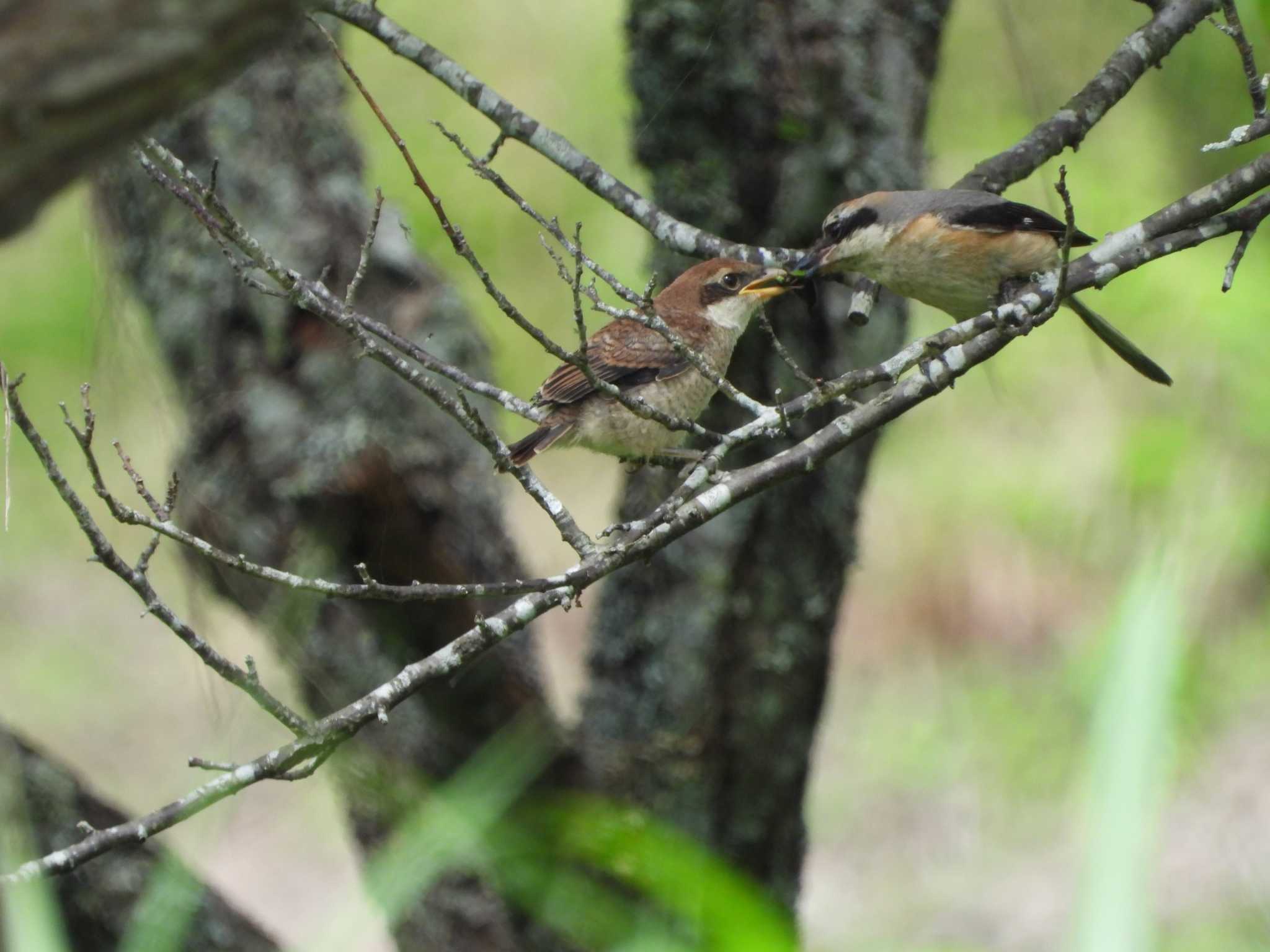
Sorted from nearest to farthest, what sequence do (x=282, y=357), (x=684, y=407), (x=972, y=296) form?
(x=972, y=296)
(x=684, y=407)
(x=282, y=357)

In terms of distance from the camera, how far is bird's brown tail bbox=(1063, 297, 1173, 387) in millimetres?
3969

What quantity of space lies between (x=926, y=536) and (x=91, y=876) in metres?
6.65

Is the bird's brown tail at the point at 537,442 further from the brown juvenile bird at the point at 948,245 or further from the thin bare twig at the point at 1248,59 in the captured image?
the thin bare twig at the point at 1248,59

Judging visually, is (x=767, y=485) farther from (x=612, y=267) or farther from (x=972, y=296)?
(x=612, y=267)

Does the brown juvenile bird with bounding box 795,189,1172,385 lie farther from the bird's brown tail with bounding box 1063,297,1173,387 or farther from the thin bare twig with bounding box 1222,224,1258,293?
the thin bare twig with bounding box 1222,224,1258,293

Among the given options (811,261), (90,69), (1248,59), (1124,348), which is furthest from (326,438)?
(90,69)

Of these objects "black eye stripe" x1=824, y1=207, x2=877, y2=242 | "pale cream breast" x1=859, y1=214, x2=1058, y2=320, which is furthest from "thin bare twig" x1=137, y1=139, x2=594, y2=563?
"pale cream breast" x1=859, y1=214, x2=1058, y2=320

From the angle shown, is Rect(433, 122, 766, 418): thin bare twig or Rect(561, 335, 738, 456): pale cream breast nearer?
Rect(433, 122, 766, 418): thin bare twig

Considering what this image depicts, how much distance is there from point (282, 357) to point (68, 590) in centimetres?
654

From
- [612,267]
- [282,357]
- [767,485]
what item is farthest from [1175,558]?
[612,267]

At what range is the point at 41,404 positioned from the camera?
397 inches

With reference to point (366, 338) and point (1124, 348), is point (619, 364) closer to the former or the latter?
point (1124, 348)

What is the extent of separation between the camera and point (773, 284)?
427 centimetres

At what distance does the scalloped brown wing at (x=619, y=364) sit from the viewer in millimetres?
4430
